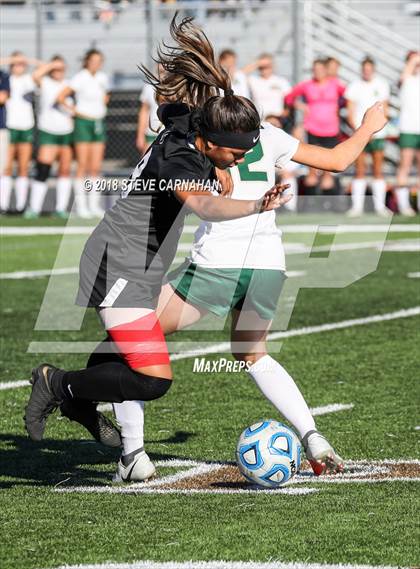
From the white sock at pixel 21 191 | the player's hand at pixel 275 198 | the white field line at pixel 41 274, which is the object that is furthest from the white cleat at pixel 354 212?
the player's hand at pixel 275 198

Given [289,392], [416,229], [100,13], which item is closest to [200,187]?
[289,392]

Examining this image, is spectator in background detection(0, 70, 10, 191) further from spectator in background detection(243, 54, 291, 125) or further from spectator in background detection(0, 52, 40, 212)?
spectator in background detection(243, 54, 291, 125)

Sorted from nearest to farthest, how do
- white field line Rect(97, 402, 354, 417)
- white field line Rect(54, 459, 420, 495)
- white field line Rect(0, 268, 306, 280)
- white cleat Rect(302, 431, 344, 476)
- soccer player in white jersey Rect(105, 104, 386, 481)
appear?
white field line Rect(54, 459, 420, 495), white cleat Rect(302, 431, 344, 476), soccer player in white jersey Rect(105, 104, 386, 481), white field line Rect(97, 402, 354, 417), white field line Rect(0, 268, 306, 280)

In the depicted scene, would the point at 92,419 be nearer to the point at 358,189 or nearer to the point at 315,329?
the point at 315,329

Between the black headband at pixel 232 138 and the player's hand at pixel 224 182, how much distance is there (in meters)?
0.22

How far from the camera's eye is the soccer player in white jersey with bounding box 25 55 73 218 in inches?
765

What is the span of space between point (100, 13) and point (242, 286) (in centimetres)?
2022

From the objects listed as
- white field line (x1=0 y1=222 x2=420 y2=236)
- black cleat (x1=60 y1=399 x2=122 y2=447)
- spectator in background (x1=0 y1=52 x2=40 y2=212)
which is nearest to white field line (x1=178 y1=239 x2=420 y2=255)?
white field line (x1=0 y1=222 x2=420 y2=236)

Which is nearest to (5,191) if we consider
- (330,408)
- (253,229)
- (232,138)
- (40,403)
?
(330,408)

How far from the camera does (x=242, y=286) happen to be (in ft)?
19.0

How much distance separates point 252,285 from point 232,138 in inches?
31.5

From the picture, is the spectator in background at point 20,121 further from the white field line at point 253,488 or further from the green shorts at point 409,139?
the white field line at point 253,488

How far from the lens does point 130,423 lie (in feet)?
19.0

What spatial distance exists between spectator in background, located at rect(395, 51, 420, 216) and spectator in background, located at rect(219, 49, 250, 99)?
2.40 m
